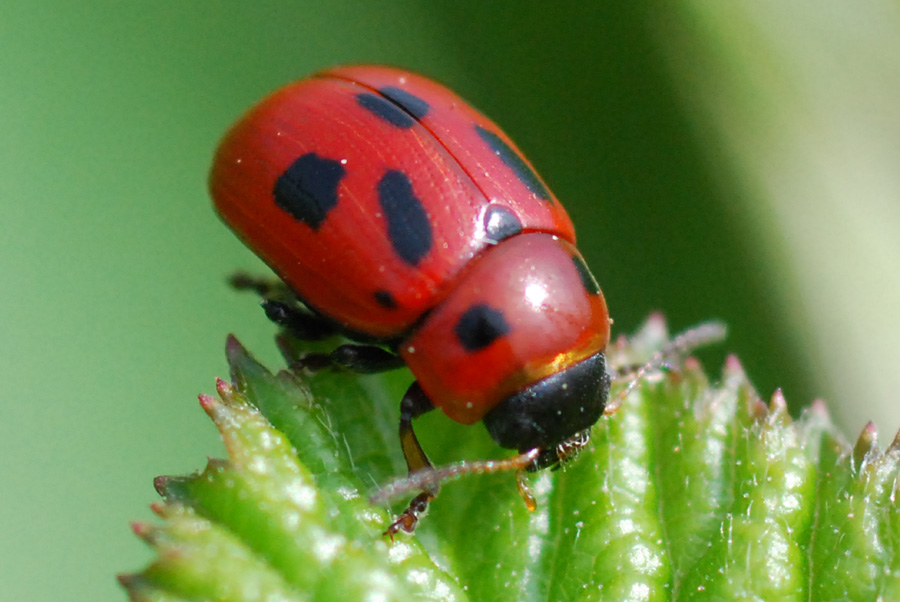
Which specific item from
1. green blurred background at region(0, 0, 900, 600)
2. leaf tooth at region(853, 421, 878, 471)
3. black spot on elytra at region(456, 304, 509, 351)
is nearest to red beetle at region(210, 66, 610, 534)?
black spot on elytra at region(456, 304, 509, 351)

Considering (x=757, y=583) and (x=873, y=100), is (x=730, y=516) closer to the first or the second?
(x=757, y=583)

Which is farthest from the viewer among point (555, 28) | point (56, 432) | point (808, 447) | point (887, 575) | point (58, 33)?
point (555, 28)

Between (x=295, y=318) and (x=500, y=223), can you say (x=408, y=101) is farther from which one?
(x=295, y=318)

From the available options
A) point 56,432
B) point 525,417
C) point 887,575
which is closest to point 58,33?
point 56,432

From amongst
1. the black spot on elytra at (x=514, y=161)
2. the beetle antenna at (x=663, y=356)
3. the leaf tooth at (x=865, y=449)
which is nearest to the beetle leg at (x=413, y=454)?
the beetle antenna at (x=663, y=356)

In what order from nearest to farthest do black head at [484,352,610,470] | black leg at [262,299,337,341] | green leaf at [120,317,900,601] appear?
green leaf at [120,317,900,601]
black head at [484,352,610,470]
black leg at [262,299,337,341]

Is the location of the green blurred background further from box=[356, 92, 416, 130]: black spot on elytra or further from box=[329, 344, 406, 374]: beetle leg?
box=[356, 92, 416, 130]: black spot on elytra

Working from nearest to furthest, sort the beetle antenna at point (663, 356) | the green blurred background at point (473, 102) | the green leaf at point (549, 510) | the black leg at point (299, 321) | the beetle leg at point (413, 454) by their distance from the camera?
the green leaf at point (549, 510) < the beetle leg at point (413, 454) < the beetle antenna at point (663, 356) < the black leg at point (299, 321) < the green blurred background at point (473, 102)

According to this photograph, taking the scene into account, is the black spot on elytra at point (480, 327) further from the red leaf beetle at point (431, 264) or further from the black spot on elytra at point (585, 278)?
the black spot on elytra at point (585, 278)
